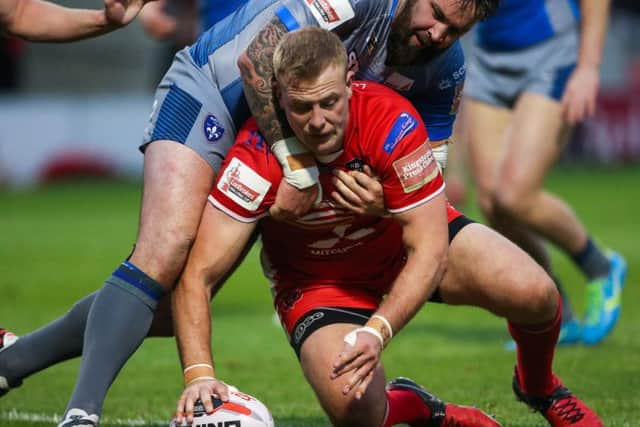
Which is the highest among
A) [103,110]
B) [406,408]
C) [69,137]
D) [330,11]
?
[330,11]

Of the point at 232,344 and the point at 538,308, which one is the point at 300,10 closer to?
the point at 538,308

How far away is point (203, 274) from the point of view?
16.0ft

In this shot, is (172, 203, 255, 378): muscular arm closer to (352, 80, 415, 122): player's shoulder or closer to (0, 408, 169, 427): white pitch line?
(352, 80, 415, 122): player's shoulder

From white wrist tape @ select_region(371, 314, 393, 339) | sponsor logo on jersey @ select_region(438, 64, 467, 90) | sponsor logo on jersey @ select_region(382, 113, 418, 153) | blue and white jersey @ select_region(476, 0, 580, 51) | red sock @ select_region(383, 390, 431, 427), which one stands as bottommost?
red sock @ select_region(383, 390, 431, 427)

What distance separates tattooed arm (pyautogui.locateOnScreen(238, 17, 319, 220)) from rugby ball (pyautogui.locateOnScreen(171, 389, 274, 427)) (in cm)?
77

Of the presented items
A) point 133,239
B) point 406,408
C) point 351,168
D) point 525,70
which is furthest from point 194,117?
point 133,239

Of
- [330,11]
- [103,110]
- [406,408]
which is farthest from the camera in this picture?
[103,110]

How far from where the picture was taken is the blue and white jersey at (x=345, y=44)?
5031mm

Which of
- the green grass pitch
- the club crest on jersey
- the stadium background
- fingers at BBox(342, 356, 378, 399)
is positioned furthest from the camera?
the stadium background

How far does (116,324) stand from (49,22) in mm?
1570

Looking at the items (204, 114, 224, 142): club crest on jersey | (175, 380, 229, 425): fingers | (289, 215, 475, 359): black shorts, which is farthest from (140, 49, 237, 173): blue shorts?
(175, 380, 229, 425): fingers

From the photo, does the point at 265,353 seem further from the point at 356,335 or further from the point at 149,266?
the point at 356,335

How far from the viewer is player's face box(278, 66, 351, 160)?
4.61 metres

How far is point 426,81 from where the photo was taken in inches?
222
